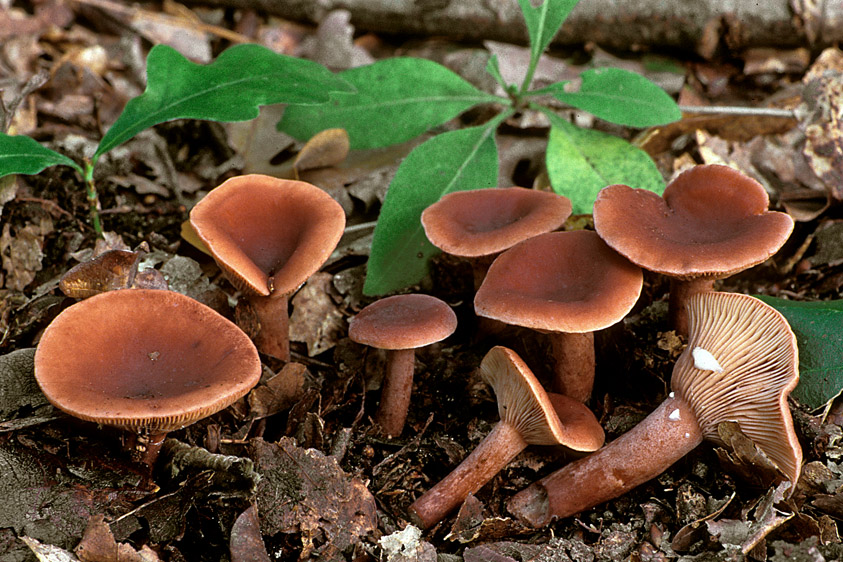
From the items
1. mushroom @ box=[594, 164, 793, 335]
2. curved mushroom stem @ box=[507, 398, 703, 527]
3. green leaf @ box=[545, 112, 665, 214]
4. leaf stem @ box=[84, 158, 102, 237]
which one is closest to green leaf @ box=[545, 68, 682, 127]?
green leaf @ box=[545, 112, 665, 214]

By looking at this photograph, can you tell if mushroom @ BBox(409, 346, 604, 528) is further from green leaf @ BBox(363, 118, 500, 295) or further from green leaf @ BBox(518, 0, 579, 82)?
green leaf @ BBox(518, 0, 579, 82)

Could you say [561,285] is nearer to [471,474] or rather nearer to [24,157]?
[471,474]

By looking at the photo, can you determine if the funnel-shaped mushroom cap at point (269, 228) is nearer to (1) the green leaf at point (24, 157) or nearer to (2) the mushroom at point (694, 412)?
(1) the green leaf at point (24, 157)

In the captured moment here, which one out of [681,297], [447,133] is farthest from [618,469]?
[447,133]

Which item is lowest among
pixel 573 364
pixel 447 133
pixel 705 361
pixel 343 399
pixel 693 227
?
pixel 343 399

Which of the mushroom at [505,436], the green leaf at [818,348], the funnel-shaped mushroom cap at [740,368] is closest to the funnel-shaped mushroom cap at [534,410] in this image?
the mushroom at [505,436]
